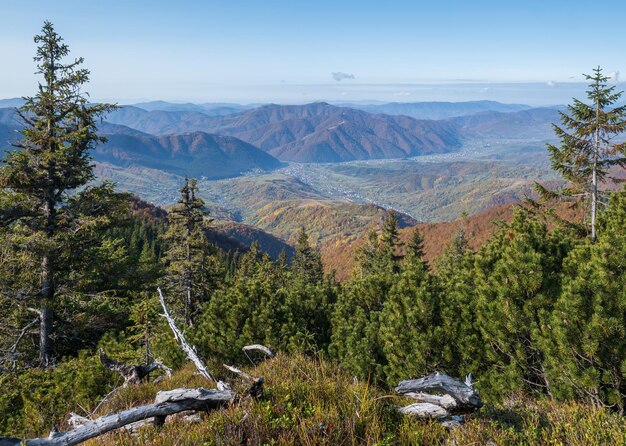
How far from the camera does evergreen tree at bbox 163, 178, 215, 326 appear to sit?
2209 centimetres

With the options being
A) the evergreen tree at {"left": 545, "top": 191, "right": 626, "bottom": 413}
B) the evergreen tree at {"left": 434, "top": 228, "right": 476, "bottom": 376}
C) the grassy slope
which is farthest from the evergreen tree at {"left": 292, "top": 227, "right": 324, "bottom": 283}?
the grassy slope

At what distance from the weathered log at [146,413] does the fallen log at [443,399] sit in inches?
87.3

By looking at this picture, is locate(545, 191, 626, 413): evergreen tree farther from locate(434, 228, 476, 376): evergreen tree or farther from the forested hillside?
locate(434, 228, 476, 376): evergreen tree

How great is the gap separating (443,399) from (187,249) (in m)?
19.9

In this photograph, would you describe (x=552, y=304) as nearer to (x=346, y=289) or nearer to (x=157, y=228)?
(x=346, y=289)

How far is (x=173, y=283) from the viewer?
74.0 feet

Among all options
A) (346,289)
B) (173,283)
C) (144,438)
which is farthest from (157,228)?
(144,438)

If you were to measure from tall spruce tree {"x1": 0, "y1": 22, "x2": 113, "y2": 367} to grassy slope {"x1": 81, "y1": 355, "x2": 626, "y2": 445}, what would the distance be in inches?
465

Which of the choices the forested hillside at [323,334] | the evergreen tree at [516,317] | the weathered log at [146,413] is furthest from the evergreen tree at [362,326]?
the weathered log at [146,413]

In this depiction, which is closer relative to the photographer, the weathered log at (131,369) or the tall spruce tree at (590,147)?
the weathered log at (131,369)

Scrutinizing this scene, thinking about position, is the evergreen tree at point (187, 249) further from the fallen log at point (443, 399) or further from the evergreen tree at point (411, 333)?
the fallen log at point (443, 399)

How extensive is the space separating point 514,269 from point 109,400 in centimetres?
846

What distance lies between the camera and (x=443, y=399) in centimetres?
461

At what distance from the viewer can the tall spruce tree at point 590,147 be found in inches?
685
